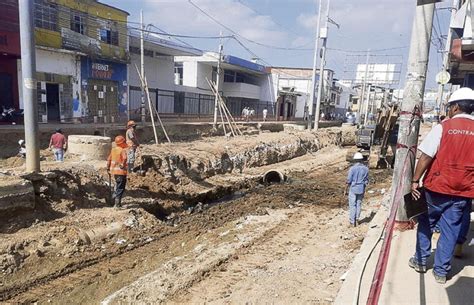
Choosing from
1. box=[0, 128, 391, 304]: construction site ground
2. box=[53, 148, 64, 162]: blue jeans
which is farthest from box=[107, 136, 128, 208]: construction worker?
box=[53, 148, 64, 162]: blue jeans

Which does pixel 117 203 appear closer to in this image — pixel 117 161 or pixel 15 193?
pixel 117 161

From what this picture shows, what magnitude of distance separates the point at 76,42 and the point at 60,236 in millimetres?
17796

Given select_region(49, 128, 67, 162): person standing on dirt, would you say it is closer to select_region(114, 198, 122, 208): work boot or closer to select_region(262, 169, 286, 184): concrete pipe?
select_region(114, 198, 122, 208): work boot

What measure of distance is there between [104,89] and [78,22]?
4455mm

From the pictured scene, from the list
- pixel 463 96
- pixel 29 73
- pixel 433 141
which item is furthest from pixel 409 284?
pixel 29 73

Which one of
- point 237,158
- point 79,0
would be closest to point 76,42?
point 79,0

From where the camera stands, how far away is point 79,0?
22016mm

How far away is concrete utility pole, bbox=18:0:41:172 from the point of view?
778cm

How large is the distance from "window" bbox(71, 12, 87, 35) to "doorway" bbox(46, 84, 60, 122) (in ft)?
11.9

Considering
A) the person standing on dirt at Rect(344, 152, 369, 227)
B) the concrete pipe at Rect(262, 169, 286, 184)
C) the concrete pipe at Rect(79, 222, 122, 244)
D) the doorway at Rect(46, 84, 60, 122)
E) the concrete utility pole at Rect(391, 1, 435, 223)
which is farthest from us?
the doorway at Rect(46, 84, 60, 122)

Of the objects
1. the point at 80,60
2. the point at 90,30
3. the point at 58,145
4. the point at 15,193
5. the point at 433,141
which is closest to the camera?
the point at 433,141

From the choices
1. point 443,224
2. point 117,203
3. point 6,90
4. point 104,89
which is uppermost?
point 104,89

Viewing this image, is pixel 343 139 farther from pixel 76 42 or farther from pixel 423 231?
pixel 423 231

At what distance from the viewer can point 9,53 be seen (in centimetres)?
1802
